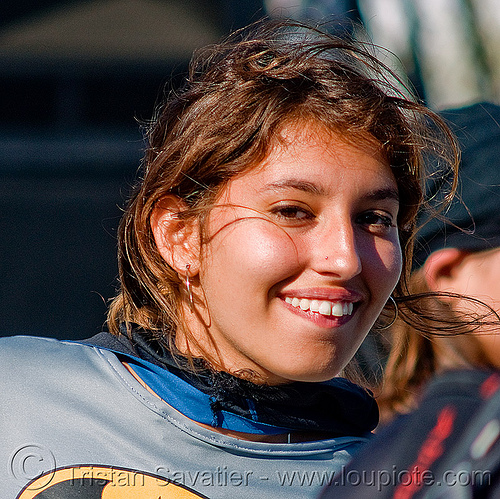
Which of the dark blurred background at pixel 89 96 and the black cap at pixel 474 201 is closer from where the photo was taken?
the black cap at pixel 474 201

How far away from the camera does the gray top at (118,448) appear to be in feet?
3.67

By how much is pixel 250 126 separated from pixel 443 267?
0.81 metres

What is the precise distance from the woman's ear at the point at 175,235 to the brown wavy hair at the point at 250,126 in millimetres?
21

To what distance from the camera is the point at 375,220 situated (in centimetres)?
120

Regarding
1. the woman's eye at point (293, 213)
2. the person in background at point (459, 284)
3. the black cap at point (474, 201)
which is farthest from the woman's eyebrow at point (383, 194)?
the black cap at point (474, 201)

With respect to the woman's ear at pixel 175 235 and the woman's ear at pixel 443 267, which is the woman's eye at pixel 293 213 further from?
the woman's ear at pixel 443 267

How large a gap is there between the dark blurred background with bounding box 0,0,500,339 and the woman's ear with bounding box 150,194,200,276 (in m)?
1.92

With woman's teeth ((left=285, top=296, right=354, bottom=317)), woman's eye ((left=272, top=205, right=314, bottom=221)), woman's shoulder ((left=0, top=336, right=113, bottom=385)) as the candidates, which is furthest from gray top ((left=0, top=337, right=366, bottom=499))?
woman's eye ((left=272, top=205, right=314, bottom=221))

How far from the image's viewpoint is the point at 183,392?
1.21 m

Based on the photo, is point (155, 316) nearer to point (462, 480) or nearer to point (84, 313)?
point (462, 480)

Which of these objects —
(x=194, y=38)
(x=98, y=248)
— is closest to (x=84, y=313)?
(x=98, y=248)

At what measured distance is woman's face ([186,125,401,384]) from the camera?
1.11 meters

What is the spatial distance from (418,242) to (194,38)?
307 centimetres

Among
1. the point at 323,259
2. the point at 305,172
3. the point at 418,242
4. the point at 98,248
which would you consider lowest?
the point at 98,248
